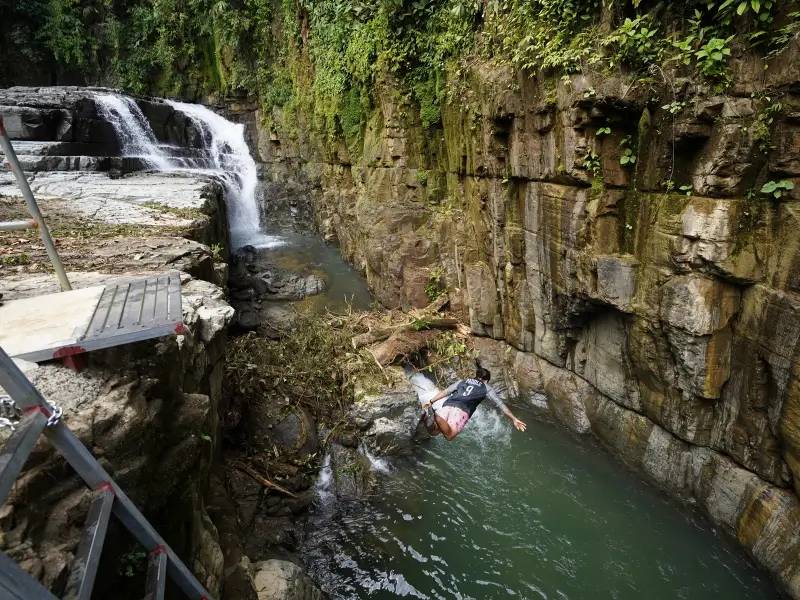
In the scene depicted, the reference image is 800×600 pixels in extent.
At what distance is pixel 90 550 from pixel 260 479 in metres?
4.56

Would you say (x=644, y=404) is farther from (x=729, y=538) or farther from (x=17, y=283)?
(x=17, y=283)

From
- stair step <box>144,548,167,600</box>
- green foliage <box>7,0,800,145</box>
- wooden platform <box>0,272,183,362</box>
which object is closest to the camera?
stair step <box>144,548,167,600</box>

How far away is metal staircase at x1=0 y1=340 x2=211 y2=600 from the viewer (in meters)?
1.46

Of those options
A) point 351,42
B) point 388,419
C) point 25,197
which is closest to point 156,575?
point 25,197

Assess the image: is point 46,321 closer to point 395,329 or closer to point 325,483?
point 325,483

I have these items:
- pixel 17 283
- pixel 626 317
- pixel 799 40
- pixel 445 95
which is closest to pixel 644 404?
pixel 626 317

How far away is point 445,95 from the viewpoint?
8.49 metres

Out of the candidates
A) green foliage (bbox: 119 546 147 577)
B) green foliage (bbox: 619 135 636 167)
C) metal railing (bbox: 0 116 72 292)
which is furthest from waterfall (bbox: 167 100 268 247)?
green foliage (bbox: 119 546 147 577)

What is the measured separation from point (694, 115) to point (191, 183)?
9782 mm

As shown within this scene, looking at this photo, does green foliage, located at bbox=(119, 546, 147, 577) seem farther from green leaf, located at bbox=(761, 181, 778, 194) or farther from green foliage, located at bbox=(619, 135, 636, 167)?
green foliage, located at bbox=(619, 135, 636, 167)

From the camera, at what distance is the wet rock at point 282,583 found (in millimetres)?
4195

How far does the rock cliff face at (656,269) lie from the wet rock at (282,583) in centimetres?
448

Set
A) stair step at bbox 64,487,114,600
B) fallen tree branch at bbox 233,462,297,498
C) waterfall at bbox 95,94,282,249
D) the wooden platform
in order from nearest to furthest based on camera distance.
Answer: stair step at bbox 64,487,114,600, the wooden platform, fallen tree branch at bbox 233,462,297,498, waterfall at bbox 95,94,282,249

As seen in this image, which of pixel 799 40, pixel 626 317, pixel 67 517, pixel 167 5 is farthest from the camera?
pixel 167 5
